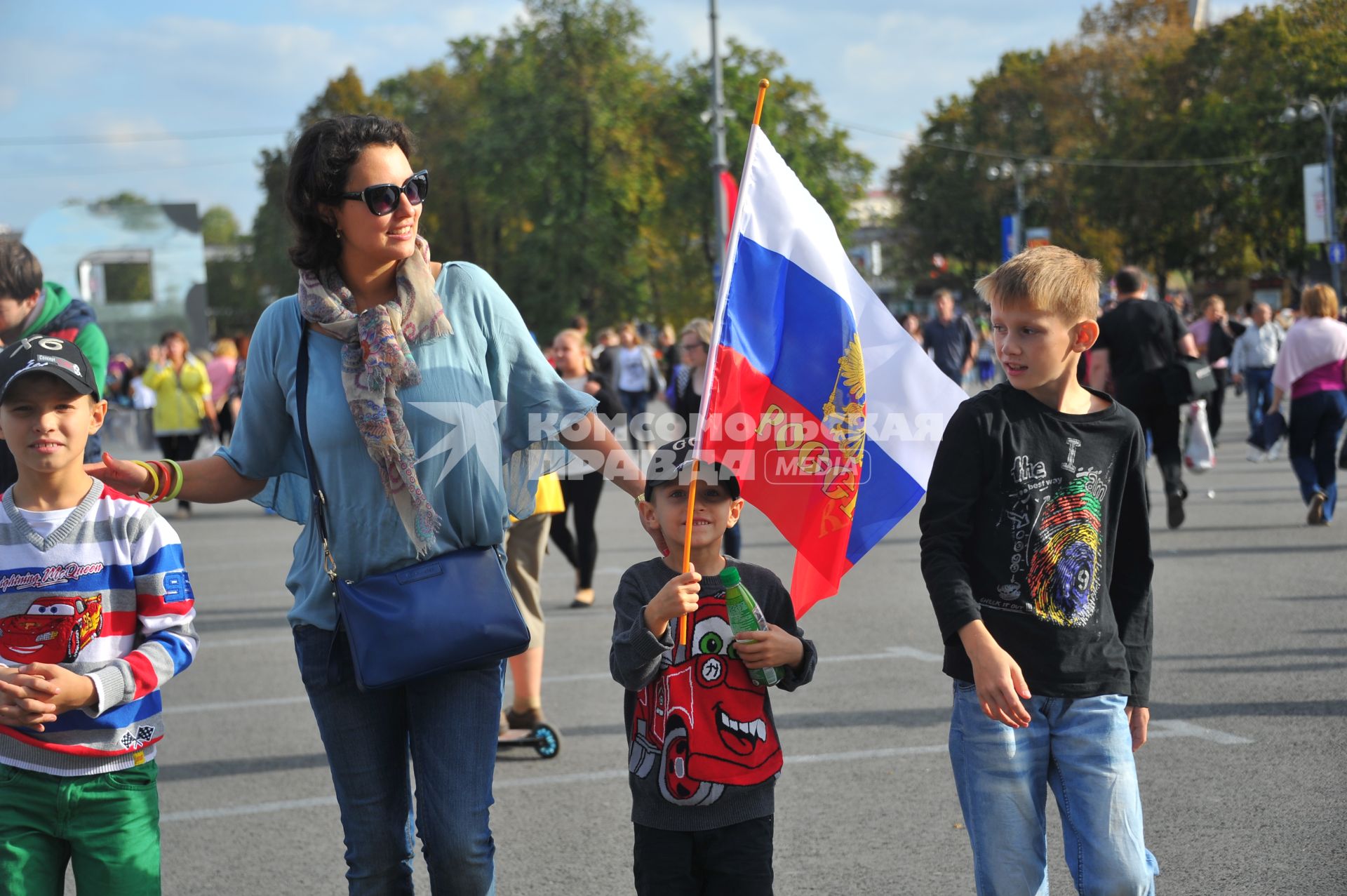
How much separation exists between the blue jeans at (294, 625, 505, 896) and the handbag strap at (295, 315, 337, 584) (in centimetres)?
17

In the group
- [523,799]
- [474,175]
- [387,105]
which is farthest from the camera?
[387,105]

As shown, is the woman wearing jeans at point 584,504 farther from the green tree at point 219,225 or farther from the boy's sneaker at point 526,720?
the green tree at point 219,225

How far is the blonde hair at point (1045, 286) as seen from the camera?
3160 mm

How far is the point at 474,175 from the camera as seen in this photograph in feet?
162

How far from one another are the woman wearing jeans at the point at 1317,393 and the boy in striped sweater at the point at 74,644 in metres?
10.3

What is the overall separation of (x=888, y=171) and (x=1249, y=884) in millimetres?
78688

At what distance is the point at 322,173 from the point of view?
3062 mm

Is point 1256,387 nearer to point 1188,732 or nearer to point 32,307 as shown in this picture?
point 1188,732

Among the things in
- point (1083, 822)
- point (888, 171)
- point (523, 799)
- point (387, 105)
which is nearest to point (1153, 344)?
point (523, 799)

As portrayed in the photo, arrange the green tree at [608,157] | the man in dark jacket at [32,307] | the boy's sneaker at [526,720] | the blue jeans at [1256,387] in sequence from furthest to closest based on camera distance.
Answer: the green tree at [608,157] < the blue jeans at [1256,387] < the boy's sneaker at [526,720] < the man in dark jacket at [32,307]

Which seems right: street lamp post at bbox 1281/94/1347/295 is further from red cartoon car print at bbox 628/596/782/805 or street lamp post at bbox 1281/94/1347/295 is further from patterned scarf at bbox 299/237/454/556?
patterned scarf at bbox 299/237/454/556

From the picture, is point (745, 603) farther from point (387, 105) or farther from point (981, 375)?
point (387, 105)

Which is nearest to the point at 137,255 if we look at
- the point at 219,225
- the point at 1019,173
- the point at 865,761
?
the point at 865,761

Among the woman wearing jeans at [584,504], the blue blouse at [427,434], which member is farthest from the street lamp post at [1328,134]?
the blue blouse at [427,434]
